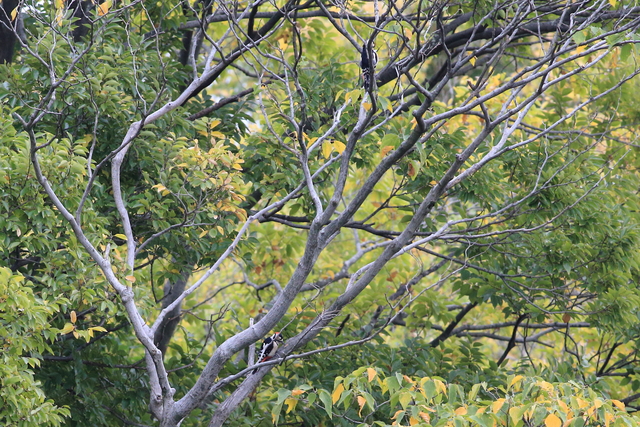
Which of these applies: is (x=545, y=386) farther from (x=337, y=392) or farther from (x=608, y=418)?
(x=337, y=392)

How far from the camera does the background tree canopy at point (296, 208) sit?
3.84 m

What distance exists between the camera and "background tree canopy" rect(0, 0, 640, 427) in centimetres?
384

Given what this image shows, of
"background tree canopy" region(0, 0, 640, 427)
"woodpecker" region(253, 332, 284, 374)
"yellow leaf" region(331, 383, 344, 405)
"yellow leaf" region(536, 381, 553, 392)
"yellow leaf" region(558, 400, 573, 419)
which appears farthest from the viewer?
"woodpecker" region(253, 332, 284, 374)

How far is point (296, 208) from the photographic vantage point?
5.90 m

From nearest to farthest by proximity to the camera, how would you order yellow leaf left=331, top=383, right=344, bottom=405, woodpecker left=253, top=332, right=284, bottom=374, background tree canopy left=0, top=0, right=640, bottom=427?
1. background tree canopy left=0, top=0, right=640, bottom=427
2. yellow leaf left=331, top=383, right=344, bottom=405
3. woodpecker left=253, top=332, right=284, bottom=374

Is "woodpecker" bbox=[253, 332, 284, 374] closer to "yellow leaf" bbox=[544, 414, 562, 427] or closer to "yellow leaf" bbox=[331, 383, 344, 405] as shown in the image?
"yellow leaf" bbox=[331, 383, 344, 405]

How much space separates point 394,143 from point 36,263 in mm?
2515

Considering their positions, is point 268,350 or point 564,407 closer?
point 564,407

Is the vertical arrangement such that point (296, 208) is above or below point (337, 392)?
above

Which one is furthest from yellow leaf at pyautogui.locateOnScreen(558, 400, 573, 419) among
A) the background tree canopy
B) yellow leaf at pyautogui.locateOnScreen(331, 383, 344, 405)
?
yellow leaf at pyautogui.locateOnScreen(331, 383, 344, 405)

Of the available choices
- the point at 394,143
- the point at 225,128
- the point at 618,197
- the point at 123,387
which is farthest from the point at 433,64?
the point at 123,387

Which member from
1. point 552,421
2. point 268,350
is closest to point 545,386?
point 552,421

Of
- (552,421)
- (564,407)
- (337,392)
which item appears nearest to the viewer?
(552,421)

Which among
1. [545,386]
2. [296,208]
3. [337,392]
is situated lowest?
[337,392]
